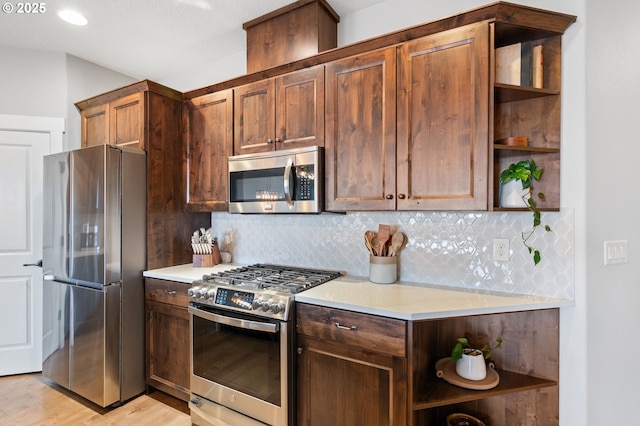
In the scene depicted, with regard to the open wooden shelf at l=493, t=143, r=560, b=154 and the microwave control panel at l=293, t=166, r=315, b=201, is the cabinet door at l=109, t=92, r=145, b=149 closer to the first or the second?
the microwave control panel at l=293, t=166, r=315, b=201

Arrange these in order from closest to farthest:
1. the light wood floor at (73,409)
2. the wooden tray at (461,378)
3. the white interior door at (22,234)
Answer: the wooden tray at (461,378) → the light wood floor at (73,409) → the white interior door at (22,234)

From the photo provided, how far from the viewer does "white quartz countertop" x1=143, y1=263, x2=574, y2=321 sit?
1.53m

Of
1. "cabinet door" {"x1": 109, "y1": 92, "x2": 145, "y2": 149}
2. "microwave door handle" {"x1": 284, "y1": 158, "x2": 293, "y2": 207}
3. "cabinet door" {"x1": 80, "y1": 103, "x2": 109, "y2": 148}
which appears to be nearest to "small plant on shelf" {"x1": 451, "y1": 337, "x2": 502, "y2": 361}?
"microwave door handle" {"x1": 284, "y1": 158, "x2": 293, "y2": 207}

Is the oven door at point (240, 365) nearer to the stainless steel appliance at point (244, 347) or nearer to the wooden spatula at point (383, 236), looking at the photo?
the stainless steel appliance at point (244, 347)

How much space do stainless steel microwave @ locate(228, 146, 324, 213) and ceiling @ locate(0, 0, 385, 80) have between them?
1.02 m

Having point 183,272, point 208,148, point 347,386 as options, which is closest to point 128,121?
point 208,148

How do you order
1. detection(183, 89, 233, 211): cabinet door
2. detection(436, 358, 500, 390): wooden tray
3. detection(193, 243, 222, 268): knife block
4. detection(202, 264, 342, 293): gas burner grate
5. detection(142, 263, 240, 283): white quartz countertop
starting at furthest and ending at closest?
detection(193, 243, 222, 268): knife block
detection(183, 89, 233, 211): cabinet door
detection(142, 263, 240, 283): white quartz countertop
detection(202, 264, 342, 293): gas burner grate
detection(436, 358, 500, 390): wooden tray

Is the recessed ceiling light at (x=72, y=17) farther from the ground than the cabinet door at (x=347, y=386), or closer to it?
farther from the ground

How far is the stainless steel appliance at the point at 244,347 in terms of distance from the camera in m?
1.82

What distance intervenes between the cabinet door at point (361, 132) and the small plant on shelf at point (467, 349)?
0.81m

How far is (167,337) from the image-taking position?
8.03ft

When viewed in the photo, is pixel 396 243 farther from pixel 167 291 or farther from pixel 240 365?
pixel 167 291

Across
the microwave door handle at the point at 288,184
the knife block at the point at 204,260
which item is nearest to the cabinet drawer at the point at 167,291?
the knife block at the point at 204,260

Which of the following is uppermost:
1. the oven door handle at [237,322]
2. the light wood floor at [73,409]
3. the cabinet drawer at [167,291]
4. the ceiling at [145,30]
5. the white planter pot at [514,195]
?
the ceiling at [145,30]
